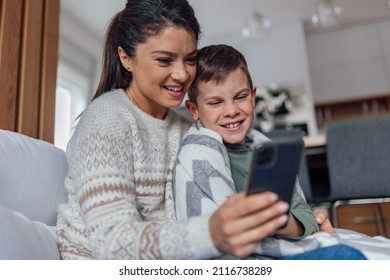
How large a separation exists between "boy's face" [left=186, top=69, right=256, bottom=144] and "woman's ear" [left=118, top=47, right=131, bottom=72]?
12cm

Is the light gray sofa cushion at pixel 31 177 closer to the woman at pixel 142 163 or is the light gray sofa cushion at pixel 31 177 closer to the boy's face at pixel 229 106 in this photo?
the woman at pixel 142 163

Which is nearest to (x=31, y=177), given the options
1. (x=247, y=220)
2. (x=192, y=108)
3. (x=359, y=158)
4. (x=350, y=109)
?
(x=192, y=108)

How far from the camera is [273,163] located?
0.33 meters

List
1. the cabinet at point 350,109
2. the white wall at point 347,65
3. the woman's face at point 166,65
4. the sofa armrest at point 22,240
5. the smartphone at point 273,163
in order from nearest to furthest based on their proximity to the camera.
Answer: the smartphone at point 273,163 < the sofa armrest at point 22,240 < the woman's face at point 166,65 < the white wall at point 347,65 < the cabinet at point 350,109

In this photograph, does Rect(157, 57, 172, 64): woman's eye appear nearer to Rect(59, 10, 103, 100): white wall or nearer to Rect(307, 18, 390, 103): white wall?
Rect(59, 10, 103, 100): white wall

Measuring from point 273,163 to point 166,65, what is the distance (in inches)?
10.8

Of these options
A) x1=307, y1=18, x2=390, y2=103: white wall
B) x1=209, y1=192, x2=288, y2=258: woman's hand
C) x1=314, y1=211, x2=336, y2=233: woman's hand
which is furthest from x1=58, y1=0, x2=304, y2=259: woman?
x1=307, y1=18, x2=390, y2=103: white wall

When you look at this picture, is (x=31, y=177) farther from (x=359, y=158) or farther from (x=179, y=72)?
(x=359, y=158)

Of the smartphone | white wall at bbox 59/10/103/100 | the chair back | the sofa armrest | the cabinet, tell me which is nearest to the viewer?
the smartphone

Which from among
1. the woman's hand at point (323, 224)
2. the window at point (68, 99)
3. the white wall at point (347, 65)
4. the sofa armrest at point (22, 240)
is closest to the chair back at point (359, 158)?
the woman's hand at point (323, 224)

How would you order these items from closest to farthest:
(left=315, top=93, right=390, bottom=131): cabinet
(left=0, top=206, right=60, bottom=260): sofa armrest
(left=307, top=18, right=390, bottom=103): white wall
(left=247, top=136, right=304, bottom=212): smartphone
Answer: (left=247, top=136, right=304, bottom=212): smartphone → (left=0, top=206, right=60, bottom=260): sofa armrest → (left=307, top=18, right=390, bottom=103): white wall → (left=315, top=93, right=390, bottom=131): cabinet

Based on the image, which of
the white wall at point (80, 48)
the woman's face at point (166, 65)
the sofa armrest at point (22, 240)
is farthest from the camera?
the white wall at point (80, 48)

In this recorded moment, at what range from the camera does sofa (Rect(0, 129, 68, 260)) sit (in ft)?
1.53

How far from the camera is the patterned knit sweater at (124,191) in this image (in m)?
0.37
